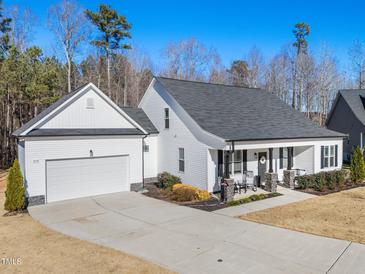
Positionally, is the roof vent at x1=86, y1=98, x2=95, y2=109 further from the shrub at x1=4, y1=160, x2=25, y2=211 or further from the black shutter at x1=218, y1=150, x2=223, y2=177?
the black shutter at x1=218, y1=150, x2=223, y2=177

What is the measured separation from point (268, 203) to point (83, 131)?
9.36 m

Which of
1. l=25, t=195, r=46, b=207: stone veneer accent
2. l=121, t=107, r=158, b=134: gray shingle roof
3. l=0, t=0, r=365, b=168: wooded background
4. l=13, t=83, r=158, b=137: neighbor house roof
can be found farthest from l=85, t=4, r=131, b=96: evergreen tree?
l=25, t=195, r=46, b=207: stone veneer accent

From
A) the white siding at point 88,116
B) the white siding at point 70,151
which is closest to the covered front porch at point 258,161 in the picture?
the white siding at point 70,151

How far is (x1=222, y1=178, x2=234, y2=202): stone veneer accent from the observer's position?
12844 millimetres

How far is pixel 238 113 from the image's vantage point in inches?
681

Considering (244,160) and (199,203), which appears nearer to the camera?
(199,203)

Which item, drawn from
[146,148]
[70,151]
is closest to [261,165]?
[146,148]

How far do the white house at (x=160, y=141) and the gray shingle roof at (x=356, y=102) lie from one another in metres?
8.73

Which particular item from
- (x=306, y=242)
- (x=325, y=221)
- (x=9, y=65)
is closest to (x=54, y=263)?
(x=306, y=242)

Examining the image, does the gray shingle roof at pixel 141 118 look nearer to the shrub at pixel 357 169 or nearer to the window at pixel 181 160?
the window at pixel 181 160

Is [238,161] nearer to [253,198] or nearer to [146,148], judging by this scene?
[253,198]

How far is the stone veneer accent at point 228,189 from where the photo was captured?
1284 centimetres

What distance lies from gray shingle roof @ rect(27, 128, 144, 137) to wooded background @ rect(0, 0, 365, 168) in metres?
12.9

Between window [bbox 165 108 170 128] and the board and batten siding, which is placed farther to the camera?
window [bbox 165 108 170 128]
